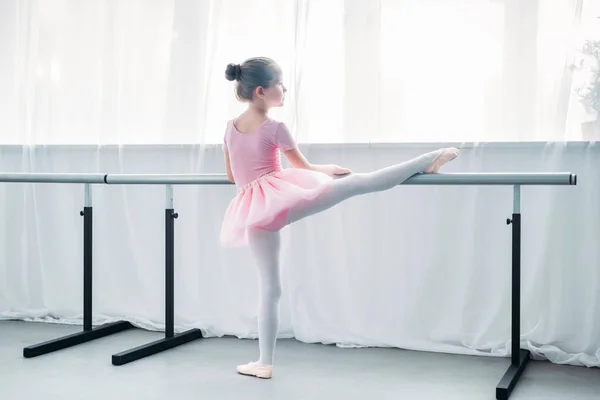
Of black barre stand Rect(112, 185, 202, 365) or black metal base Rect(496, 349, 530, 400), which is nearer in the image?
black metal base Rect(496, 349, 530, 400)

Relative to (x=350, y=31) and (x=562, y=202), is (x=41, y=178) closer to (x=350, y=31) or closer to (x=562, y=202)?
(x=350, y=31)

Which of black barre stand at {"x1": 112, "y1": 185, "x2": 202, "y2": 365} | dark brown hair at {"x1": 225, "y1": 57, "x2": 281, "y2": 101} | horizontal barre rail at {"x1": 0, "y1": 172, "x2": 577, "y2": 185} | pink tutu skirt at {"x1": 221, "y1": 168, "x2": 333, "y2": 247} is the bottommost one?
black barre stand at {"x1": 112, "y1": 185, "x2": 202, "y2": 365}

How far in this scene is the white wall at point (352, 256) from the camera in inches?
117

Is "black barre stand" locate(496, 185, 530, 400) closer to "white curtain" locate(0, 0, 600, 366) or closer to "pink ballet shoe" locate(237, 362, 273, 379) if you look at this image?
"white curtain" locate(0, 0, 600, 366)

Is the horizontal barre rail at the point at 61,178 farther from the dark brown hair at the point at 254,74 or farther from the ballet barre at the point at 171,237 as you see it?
the dark brown hair at the point at 254,74

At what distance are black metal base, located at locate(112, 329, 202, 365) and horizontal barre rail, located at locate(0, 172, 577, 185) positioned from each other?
669mm

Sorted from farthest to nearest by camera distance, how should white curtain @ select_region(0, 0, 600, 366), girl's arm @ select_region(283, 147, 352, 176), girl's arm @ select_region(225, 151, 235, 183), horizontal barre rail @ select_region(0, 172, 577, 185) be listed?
white curtain @ select_region(0, 0, 600, 366) → girl's arm @ select_region(225, 151, 235, 183) → girl's arm @ select_region(283, 147, 352, 176) → horizontal barre rail @ select_region(0, 172, 577, 185)

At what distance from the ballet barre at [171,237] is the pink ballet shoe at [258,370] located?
1.65 ft

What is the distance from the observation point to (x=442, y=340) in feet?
10.3

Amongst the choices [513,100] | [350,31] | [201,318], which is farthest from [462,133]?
[201,318]

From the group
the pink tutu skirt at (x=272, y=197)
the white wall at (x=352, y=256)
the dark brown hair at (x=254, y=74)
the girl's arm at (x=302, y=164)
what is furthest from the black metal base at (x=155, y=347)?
the dark brown hair at (x=254, y=74)

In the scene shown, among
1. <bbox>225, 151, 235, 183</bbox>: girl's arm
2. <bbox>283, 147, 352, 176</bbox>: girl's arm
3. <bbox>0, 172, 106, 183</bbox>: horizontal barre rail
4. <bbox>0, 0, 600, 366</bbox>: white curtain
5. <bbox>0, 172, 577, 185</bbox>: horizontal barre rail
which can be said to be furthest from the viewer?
<bbox>0, 172, 106, 183</bbox>: horizontal barre rail

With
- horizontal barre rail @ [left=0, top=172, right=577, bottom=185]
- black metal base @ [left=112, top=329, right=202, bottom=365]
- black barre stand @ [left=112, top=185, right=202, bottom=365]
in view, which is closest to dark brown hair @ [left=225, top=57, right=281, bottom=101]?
horizontal barre rail @ [left=0, top=172, right=577, bottom=185]

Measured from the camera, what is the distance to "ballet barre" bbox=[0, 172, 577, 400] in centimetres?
245
